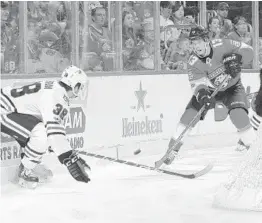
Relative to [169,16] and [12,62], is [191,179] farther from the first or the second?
[169,16]

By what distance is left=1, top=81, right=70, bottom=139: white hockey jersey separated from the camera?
411 centimetres

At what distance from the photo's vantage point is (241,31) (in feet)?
22.9

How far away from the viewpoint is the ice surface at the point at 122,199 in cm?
355

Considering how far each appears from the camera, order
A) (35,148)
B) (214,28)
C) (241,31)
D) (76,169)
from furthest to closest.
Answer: (241,31) < (214,28) < (35,148) < (76,169)

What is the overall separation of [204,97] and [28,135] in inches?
53.4

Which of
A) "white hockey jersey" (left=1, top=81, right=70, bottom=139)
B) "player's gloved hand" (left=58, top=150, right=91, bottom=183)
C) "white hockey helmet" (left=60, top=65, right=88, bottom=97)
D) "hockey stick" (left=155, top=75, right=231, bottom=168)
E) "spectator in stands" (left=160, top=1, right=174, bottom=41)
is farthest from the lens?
"spectator in stands" (left=160, top=1, right=174, bottom=41)

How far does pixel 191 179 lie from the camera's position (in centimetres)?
485

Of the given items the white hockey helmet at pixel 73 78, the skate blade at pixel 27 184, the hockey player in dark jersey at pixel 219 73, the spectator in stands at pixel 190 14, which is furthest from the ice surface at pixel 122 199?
the spectator in stands at pixel 190 14

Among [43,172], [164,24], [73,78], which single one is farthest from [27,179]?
[164,24]

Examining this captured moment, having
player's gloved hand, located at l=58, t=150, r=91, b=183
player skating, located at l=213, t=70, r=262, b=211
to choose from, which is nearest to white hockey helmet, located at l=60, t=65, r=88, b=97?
player's gloved hand, located at l=58, t=150, r=91, b=183

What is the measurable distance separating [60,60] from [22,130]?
909mm

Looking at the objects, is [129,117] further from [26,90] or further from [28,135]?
[26,90]

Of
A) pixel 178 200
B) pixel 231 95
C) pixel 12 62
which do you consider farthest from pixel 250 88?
pixel 178 200

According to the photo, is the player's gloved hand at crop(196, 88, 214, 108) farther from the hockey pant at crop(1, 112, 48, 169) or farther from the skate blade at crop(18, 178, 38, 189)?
the skate blade at crop(18, 178, 38, 189)
